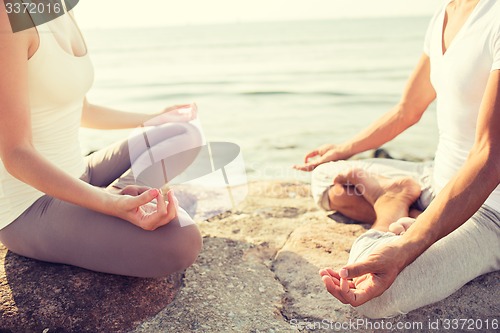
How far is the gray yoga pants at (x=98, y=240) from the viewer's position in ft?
6.52

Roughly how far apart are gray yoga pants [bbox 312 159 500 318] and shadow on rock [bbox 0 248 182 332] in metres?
0.81

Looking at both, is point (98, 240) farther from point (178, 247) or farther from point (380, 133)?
point (380, 133)

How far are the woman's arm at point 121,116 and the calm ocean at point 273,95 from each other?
8.05ft

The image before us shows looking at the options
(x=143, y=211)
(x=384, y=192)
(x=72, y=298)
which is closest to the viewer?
(x=143, y=211)

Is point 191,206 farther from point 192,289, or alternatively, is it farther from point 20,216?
point 20,216

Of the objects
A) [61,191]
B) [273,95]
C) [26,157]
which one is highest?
[26,157]

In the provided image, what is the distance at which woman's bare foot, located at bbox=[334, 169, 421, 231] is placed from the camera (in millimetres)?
2486

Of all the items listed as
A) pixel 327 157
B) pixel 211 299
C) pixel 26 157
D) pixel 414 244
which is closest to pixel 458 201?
pixel 414 244

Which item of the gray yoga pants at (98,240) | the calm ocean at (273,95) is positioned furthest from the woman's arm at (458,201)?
the calm ocean at (273,95)

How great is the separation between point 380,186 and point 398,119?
437 mm

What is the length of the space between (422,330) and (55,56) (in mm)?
1732

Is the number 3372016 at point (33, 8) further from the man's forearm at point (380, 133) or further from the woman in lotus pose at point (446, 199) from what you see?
the man's forearm at point (380, 133)

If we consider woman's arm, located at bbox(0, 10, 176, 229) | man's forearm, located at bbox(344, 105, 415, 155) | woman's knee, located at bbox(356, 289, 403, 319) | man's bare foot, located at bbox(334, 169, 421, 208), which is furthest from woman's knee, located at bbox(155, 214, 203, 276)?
man's forearm, located at bbox(344, 105, 415, 155)

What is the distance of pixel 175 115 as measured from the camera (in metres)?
2.69
